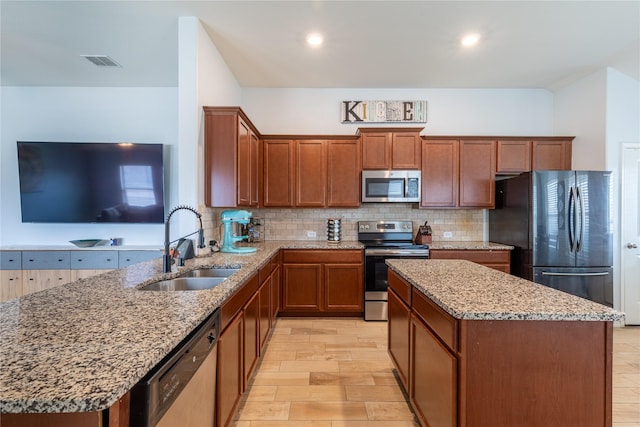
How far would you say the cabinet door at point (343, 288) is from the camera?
3.58 meters

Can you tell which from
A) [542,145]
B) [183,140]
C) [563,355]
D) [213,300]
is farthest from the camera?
[542,145]

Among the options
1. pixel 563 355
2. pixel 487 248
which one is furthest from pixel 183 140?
pixel 487 248

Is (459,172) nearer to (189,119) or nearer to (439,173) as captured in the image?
(439,173)

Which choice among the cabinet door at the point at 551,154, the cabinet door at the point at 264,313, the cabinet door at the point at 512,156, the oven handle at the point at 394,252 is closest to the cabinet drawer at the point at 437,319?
the cabinet door at the point at 264,313

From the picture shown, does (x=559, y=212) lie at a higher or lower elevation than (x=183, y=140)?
lower

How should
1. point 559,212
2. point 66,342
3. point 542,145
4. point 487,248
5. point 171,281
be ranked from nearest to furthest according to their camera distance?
point 66,342 < point 171,281 < point 559,212 < point 487,248 < point 542,145

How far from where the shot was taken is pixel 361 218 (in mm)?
4195

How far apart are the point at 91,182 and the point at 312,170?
285cm

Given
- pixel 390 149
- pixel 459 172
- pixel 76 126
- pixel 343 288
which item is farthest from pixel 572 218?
pixel 76 126

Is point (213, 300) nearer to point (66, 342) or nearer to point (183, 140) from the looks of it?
point (66, 342)

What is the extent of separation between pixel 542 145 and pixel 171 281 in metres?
4.63

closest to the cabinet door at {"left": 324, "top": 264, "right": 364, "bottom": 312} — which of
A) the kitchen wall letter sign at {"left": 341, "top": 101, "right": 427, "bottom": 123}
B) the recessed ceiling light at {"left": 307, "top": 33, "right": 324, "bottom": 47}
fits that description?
the kitchen wall letter sign at {"left": 341, "top": 101, "right": 427, "bottom": 123}

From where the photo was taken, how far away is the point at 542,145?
3861 mm

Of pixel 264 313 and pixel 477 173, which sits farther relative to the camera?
pixel 477 173
